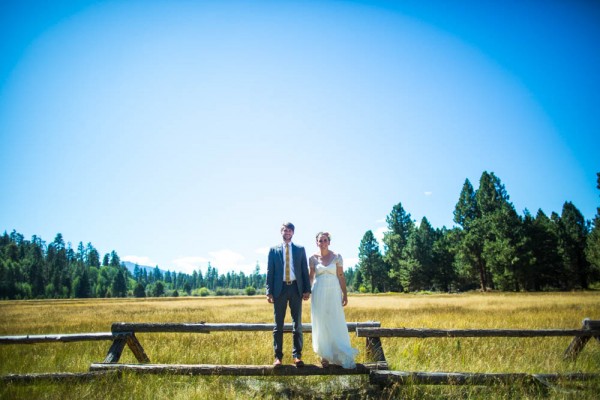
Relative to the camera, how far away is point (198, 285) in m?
199

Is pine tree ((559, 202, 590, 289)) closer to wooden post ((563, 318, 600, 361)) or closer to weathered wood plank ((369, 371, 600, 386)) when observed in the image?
wooden post ((563, 318, 600, 361))

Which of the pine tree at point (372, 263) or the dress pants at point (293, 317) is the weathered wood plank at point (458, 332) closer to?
the dress pants at point (293, 317)

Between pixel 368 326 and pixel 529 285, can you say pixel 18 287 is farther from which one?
pixel 529 285

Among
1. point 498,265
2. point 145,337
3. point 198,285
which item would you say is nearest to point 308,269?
point 145,337

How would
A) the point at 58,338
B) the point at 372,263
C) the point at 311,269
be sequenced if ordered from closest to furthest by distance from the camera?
1. the point at 311,269
2. the point at 58,338
3. the point at 372,263

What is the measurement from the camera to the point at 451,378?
201 inches

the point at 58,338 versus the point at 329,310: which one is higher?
the point at 329,310

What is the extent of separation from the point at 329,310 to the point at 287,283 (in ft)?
A: 3.13

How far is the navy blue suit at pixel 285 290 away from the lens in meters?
5.64

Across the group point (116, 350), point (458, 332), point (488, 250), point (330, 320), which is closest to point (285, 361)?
point (330, 320)

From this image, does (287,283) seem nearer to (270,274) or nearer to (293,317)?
(270,274)

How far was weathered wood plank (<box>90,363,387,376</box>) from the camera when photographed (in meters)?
5.25

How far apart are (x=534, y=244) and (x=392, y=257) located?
26.0 metres

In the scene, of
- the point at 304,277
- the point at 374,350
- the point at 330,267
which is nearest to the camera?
the point at 330,267
